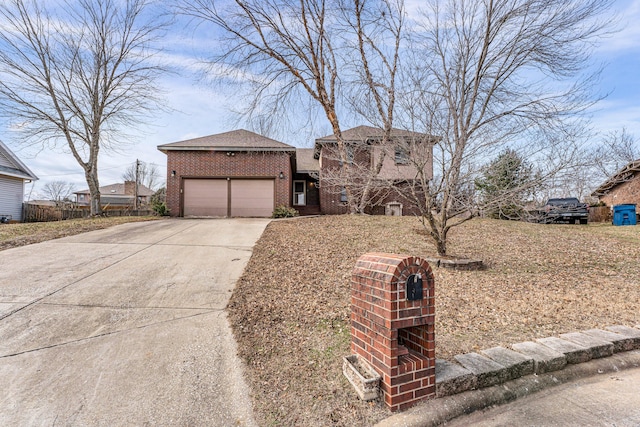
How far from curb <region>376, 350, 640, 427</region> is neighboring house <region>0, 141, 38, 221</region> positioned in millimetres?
20601

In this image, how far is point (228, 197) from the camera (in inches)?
587

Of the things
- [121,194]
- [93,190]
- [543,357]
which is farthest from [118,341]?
[121,194]

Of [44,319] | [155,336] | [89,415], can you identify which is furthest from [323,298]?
[44,319]

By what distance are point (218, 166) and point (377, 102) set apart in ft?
31.6

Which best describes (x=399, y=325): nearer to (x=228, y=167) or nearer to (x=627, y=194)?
(x=228, y=167)

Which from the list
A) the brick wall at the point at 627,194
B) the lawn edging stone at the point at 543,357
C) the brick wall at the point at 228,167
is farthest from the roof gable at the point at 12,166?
the brick wall at the point at 627,194

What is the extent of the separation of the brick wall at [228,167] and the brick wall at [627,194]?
1802 centimetres

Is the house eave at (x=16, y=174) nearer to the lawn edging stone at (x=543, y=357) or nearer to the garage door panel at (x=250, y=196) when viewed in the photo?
the garage door panel at (x=250, y=196)

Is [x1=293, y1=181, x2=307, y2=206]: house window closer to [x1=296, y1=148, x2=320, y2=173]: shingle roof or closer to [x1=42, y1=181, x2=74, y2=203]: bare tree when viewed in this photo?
[x1=296, y1=148, x2=320, y2=173]: shingle roof

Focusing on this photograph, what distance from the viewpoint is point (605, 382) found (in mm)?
2641

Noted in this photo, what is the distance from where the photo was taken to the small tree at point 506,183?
505cm

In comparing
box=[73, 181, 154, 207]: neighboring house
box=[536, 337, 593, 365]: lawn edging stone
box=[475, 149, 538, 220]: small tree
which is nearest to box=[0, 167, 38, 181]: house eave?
box=[475, 149, 538, 220]: small tree

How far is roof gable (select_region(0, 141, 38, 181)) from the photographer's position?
15.4 meters

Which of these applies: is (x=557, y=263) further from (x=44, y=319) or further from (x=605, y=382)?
(x=44, y=319)
